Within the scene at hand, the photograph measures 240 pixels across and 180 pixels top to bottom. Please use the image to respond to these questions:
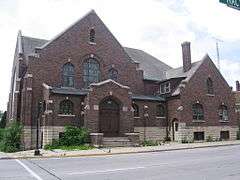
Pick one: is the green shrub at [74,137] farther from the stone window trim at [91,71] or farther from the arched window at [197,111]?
the arched window at [197,111]

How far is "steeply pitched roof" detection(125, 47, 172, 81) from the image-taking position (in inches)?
1624

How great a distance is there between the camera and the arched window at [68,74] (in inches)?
1340

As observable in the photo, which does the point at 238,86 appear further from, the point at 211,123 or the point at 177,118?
the point at 177,118

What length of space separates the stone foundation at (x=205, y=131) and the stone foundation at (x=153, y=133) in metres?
1.77

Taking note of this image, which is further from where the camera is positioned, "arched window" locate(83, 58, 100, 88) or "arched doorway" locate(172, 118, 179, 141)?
"arched doorway" locate(172, 118, 179, 141)

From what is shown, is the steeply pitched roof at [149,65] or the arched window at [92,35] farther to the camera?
the steeply pitched roof at [149,65]

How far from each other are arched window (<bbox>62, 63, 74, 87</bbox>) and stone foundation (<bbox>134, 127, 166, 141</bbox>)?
8.44m

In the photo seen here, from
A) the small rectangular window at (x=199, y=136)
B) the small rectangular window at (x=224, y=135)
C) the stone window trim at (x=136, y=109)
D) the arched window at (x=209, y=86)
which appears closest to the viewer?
the stone window trim at (x=136, y=109)

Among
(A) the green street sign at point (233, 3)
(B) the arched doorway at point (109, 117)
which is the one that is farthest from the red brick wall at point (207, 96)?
(A) the green street sign at point (233, 3)

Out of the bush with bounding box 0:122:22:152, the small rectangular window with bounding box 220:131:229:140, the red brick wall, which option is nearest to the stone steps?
the bush with bounding box 0:122:22:152

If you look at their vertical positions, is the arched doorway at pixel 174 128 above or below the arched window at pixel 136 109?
below

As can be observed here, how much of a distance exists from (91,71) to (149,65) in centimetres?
1047

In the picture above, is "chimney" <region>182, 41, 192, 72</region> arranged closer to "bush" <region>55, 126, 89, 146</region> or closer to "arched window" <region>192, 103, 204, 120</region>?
"arched window" <region>192, 103, 204, 120</region>

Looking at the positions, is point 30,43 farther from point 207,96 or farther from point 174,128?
point 207,96
